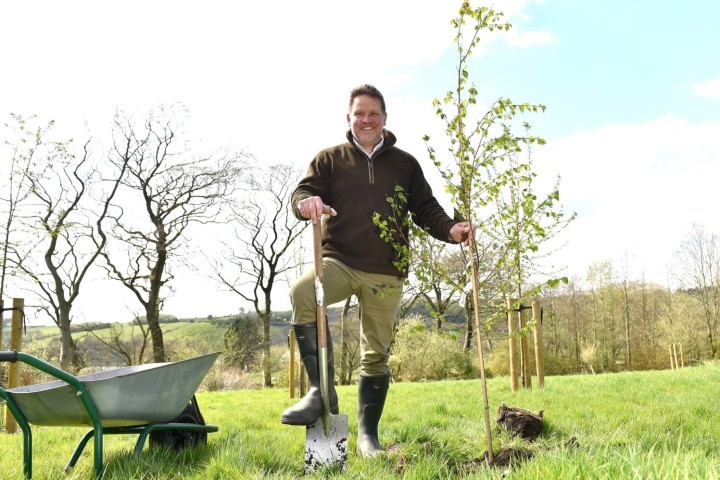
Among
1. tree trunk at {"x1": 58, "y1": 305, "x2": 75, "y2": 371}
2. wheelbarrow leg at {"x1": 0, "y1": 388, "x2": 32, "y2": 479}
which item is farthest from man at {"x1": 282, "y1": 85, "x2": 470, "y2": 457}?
tree trunk at {"x1": 58, "y1": 305, "x2": 75, "y2": 371}

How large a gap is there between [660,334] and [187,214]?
26.2m

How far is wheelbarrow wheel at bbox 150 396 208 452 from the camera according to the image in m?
3.14

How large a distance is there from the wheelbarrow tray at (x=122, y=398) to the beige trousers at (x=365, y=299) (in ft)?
2.09

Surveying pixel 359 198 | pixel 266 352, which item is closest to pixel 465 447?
pixel 359 198

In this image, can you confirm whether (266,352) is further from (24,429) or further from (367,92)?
(367,92)

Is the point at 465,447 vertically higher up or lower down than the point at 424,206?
lower down

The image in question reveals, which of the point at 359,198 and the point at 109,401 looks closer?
the point at 109,401

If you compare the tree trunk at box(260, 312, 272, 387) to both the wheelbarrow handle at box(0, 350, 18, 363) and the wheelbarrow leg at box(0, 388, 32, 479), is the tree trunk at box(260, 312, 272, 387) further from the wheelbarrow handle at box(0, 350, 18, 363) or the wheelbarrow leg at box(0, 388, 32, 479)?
the wheelbarrow handle at box(0, 350, 18, 363)

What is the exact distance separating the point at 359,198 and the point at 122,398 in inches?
61.6

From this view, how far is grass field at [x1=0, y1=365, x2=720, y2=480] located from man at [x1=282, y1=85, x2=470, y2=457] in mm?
455

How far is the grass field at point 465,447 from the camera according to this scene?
2.01 metres

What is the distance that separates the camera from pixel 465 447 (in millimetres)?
3242

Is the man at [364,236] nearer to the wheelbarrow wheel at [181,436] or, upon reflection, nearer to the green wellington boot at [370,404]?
the green wellington boot at [370,404]

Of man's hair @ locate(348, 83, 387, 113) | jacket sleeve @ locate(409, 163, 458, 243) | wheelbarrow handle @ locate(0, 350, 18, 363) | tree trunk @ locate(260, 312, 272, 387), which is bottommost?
tree trunk @ locate(260, 312, 272, 387)
